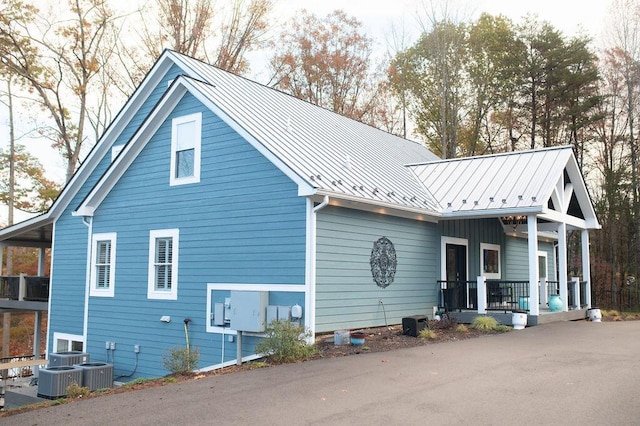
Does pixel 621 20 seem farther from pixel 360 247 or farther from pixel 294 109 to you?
pixel 360 247

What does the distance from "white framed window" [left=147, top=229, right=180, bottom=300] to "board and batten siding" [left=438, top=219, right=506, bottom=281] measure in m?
6.70

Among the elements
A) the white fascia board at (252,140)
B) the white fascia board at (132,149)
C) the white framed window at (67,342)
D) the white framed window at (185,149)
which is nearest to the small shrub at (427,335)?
the white fascia board at (252,140)

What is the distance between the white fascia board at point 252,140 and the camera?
38.0 ft

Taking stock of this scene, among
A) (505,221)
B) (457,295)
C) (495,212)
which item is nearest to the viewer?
(495,212)

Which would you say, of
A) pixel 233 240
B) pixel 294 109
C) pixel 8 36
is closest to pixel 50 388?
pixel 233 240

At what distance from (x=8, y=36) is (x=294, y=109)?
16.9 m

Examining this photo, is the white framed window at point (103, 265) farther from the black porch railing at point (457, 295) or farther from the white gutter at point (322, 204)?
the black porch railing at point (457, 295)

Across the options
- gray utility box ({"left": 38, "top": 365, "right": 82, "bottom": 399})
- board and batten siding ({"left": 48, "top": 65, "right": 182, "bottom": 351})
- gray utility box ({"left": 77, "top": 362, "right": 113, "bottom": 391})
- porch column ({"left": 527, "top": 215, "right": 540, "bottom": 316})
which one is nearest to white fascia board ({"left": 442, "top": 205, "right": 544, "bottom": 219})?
porch column ({"left": 527, "top": 215, "right": 540, "bottom": 316})

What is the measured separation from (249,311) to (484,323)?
5.29 metres

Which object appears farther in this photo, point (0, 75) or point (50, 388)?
point (0, 75)

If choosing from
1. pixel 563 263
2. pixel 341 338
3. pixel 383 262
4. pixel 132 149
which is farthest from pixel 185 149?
pixel 563 263

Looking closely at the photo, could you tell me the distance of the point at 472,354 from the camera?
33.3 ft

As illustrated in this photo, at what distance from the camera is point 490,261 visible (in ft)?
61.3

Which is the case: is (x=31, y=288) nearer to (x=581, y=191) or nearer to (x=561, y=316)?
(x=561, y=316)
